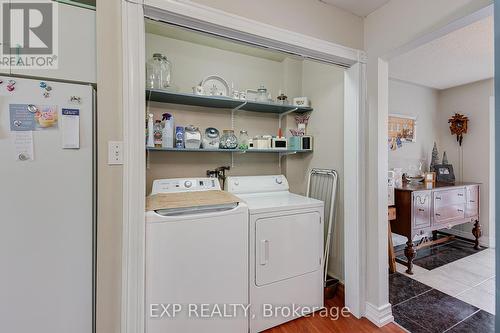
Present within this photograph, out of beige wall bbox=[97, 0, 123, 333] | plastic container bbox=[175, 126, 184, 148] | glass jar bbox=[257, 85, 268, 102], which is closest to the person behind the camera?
beige wall bbox=[97, 0, 123, 333]

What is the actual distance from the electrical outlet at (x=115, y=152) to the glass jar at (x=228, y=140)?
1097 mm

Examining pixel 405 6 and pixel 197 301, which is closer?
pixel 197 301

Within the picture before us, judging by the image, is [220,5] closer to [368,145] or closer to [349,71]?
[349,71]

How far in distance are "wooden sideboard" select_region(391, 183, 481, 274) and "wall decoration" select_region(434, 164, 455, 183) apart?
0.81 ft

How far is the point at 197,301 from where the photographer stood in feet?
4.88

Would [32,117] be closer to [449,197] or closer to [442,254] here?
[449,197]

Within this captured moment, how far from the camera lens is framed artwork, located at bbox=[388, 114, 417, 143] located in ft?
10.6

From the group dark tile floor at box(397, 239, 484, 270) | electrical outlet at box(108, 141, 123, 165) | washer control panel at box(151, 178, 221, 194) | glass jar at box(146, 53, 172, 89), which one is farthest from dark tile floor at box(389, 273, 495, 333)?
glass jar at box(146, 53, 172, 89)

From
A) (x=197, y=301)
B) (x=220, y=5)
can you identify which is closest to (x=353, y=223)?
(x=197, y=301)

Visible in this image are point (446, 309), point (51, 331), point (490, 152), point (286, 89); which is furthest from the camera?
point (490, 152)

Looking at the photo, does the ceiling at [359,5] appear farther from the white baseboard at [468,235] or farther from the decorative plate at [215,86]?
the white baseboard at [468,235]

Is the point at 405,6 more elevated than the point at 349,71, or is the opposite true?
the point at 405,6

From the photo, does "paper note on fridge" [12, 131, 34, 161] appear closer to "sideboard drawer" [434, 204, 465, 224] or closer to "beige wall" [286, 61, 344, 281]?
"beige wall" [286, 61, 344, 281]

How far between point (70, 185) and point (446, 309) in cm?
296
